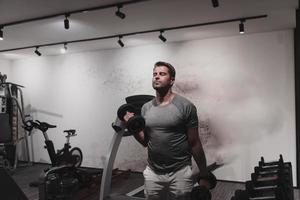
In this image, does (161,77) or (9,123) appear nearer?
(161,77)

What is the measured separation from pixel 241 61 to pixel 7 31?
133 inches

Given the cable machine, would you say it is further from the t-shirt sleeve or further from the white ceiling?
the t-shirt sleeve

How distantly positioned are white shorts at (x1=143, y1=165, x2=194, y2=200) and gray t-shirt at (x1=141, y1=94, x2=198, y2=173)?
4cm

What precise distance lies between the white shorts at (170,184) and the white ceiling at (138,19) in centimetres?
179

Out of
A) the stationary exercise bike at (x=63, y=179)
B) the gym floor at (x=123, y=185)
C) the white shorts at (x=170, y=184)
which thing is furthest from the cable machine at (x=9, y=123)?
the white shorts at (x=170, y=184)

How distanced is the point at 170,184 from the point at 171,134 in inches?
12.9

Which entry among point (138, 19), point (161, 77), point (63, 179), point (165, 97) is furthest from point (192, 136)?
Result: point (63, 179)

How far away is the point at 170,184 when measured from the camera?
6.23 ft

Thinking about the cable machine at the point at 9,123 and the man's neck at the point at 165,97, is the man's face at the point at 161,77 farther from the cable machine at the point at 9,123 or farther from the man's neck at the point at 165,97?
the cable machine at the point at 9,123

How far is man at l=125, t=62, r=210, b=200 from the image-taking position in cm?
186

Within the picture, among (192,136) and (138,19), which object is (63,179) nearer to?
(138,19)

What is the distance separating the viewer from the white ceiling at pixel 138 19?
301cm

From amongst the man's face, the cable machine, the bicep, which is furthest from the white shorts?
the cable machine

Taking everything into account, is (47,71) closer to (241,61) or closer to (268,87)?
(241,61)
